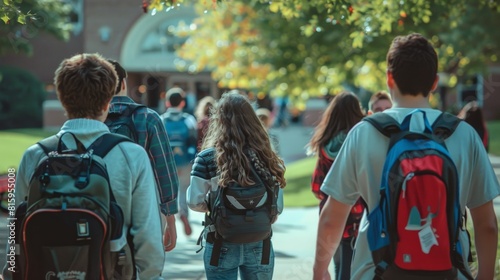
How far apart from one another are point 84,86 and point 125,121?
1603mm

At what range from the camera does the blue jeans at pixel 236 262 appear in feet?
15.6

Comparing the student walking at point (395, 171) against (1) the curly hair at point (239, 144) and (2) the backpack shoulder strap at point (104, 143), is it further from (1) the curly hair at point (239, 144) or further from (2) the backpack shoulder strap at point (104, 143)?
(1) the curly hair at point (239, 144)

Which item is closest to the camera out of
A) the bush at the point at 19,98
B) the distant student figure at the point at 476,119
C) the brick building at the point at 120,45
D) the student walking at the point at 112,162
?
the student walking at the point at 112,162

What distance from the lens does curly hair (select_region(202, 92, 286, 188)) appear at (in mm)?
4680

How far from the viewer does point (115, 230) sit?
132 inches

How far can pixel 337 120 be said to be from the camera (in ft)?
20.5

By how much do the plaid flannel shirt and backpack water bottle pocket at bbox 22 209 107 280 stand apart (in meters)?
1.83

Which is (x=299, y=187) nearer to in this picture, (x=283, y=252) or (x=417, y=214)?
(x=283, y=252)

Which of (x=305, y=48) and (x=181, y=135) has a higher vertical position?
(x=305, y=48)

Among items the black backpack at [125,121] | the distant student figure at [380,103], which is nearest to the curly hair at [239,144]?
the black backpack at [125,121]

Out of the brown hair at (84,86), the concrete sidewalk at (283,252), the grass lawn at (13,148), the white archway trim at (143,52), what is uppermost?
the brown hair at (84,86)

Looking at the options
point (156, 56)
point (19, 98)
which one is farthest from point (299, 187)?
point (156, 56)

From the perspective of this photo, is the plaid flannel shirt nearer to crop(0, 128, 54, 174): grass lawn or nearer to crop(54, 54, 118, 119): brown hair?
crop(54, 54, 118, 119): brown hair

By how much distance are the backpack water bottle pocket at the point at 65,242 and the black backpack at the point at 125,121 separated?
179 centimetres
